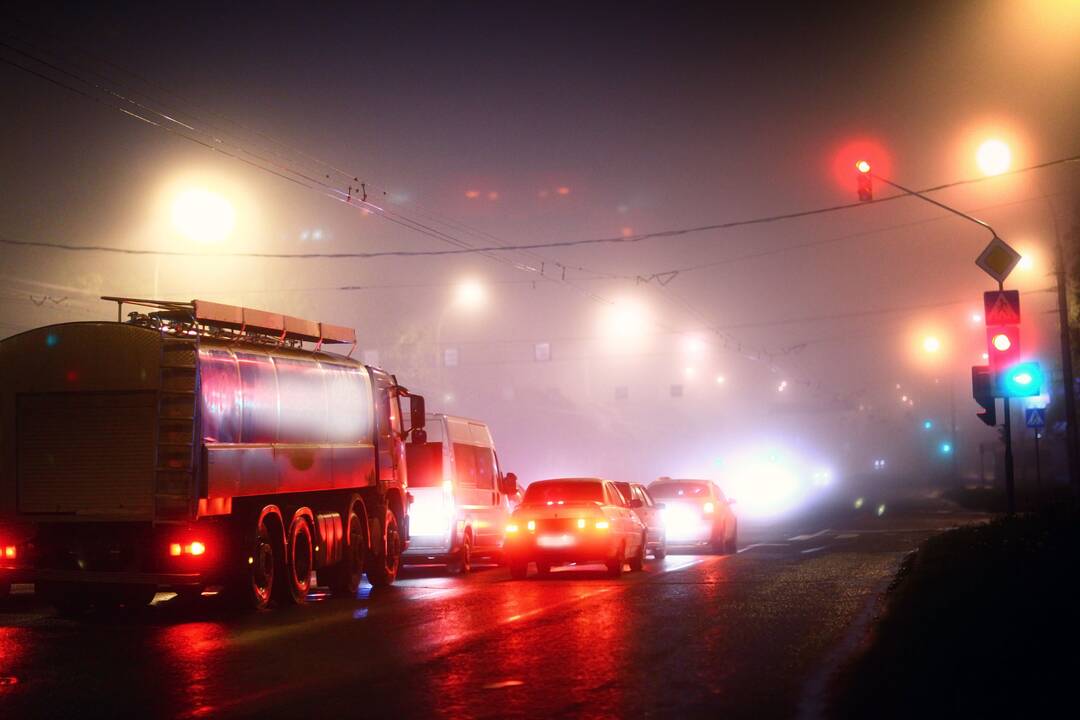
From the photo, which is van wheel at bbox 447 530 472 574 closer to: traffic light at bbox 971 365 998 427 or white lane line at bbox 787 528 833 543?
traffic light at bbox 971 365 998 427

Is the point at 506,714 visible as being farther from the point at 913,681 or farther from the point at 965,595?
the point at 965,595

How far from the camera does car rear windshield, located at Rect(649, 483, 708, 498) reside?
28.2 m

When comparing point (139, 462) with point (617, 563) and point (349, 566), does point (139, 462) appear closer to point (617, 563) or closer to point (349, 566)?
point (349, 566)

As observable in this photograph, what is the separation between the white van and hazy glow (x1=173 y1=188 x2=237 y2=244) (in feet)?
42.2

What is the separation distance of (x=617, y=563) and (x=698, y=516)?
24.6 ft

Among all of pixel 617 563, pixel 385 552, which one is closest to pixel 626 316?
pixel 617 563

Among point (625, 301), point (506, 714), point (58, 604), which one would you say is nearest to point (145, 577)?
point (58, 604)

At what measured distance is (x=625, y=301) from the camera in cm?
5044

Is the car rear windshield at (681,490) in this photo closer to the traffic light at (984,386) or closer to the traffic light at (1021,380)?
the traffic light at (984,386)

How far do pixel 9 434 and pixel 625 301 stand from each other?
3692cm

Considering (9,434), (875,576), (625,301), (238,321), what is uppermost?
(625,301)

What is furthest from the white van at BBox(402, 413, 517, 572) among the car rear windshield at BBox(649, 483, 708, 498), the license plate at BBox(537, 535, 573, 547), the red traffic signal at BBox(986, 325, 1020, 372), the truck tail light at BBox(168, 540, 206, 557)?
the red traffic signal at BBox(986, 325, 1020, 372)

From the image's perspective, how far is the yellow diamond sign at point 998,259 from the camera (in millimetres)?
19828

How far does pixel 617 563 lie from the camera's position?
67.4ft
